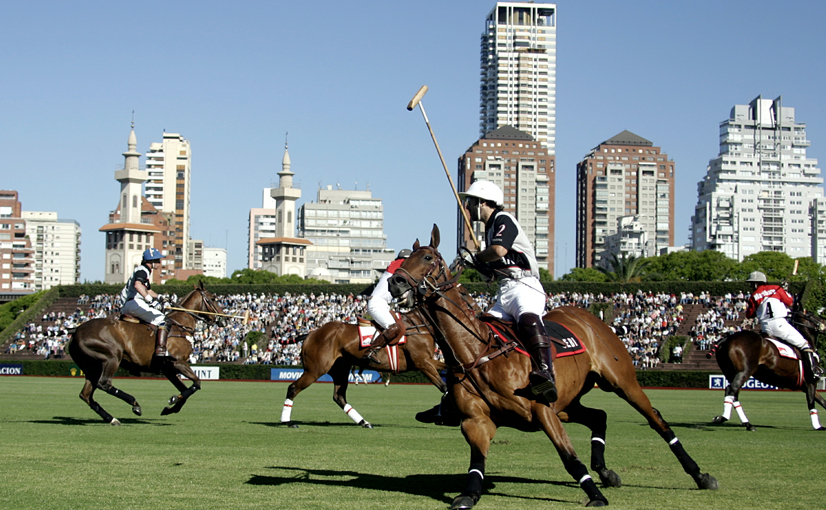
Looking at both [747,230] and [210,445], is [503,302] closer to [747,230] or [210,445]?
[210,445]

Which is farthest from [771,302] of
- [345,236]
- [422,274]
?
[345,236]

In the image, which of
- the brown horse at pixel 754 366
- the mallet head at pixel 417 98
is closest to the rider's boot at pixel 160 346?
the mallet head at pixel 417 98

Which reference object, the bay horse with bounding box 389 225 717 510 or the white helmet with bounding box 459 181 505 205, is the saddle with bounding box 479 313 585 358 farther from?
the white helmet with bounding box 459 181 505 205

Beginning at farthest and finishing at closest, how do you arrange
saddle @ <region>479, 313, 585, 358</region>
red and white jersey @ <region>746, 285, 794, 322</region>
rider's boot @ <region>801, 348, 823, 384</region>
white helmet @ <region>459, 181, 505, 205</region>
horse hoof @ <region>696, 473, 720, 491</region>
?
red and white jersey @ <region>746, 285, 794, 322</region> < rider's boot @ <region>801, 348, 823, 384</region> < white helmet @ <region>459, 181, 505, 205</region> < horse hoof @ <region>696, 473, 720, 491</region> < saddle @ <region>479, 313, 585, 358</region>

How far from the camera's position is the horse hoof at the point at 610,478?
26.5 ft

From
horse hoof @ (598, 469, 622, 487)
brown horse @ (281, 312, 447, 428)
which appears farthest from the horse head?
brown horse @ (281, 312, 447, 428)

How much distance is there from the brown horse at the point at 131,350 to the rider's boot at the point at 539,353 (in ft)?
27.2

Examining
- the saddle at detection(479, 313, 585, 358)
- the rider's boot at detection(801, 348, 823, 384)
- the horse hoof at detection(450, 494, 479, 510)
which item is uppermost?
the saddle at detection(479, 313, 585, 358)

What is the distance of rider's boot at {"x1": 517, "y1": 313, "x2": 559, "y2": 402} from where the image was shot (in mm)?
7180

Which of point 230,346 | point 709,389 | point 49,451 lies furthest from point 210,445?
point 230,346

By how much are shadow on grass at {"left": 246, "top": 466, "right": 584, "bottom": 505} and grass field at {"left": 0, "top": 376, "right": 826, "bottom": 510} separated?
2 cm

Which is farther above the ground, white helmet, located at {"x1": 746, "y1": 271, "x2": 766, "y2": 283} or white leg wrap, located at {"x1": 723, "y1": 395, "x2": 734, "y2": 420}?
white helmet, located at {"x1": 746, "y1": 271, "x2": 766, "y2": 283}

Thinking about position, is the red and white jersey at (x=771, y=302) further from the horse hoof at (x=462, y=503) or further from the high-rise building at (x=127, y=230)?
the high-rise building at (x=127, y=230)

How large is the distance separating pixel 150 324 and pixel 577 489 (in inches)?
372
